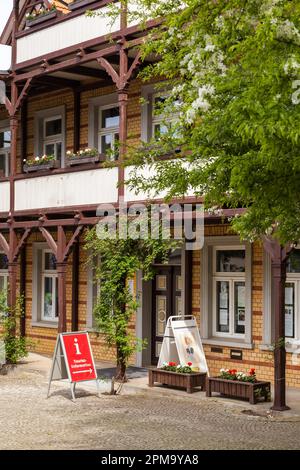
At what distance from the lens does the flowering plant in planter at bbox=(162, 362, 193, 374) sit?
1320cm

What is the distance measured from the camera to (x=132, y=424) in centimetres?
1060

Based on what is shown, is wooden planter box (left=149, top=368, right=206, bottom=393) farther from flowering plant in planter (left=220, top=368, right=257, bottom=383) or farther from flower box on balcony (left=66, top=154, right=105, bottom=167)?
flower box on balcony (left=66, top=154, right=105, bottom=167)

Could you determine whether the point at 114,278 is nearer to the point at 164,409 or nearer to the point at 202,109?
the point at 164,409

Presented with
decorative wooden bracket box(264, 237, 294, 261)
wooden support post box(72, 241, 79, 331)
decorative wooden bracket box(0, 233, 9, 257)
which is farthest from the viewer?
wooden support post box(72, 241, 79, 331)

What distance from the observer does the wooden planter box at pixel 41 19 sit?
16531 mm

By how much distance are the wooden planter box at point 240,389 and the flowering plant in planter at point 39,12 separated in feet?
29.0

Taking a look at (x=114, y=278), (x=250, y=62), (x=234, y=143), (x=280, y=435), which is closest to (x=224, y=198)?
(x=234, y=143)

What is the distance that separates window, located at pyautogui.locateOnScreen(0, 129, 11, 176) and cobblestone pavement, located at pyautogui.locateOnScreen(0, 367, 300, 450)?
859 cm

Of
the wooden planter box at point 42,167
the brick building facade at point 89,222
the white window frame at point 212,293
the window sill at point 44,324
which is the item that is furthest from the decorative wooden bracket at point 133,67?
the window sill at point 44,324

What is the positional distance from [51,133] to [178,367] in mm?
8275

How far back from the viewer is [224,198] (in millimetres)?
8172

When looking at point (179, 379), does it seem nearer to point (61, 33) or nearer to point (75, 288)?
point (75, 288)

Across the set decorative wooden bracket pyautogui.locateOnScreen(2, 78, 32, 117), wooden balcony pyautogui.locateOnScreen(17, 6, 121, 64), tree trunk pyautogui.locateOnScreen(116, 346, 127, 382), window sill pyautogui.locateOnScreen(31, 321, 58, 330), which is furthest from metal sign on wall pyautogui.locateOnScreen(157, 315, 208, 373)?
decorative wooden bracket pyautogui.locateOnScreen(2, 78, 32, 117)

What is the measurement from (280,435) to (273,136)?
5032 mm
